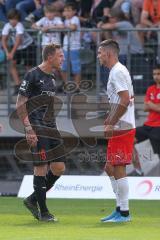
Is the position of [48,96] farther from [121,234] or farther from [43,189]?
[121,234]

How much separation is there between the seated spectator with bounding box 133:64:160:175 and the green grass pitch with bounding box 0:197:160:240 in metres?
2.59

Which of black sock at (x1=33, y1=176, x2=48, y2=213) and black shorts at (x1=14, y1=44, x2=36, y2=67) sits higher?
black shorts at (x1=14, y1=44, x2=36, y2=67)

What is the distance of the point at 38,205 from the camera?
1212 cm

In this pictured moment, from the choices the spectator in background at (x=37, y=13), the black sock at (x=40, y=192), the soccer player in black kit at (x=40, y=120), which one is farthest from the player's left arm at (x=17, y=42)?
the black sock at (x=40, y=192)

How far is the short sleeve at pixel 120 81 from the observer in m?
11.7

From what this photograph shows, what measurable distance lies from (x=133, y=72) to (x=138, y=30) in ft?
3.02

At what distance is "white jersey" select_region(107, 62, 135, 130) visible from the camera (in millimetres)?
11688

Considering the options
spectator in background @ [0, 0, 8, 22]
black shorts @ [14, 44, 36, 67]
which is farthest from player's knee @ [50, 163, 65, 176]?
spectator in background @ [0, 0, 8, 22]

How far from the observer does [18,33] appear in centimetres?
1853

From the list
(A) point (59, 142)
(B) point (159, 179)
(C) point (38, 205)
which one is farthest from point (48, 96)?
(B) point (159, 179)

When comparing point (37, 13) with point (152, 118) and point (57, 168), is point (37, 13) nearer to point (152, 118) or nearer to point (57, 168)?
point (152, 118)

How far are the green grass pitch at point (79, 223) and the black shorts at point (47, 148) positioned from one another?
0.87 m

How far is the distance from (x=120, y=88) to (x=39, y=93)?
1.21m

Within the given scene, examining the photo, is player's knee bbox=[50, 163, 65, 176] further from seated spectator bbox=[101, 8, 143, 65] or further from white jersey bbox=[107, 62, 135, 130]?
seated spectator bbox=[101, 8, 143, 65]
